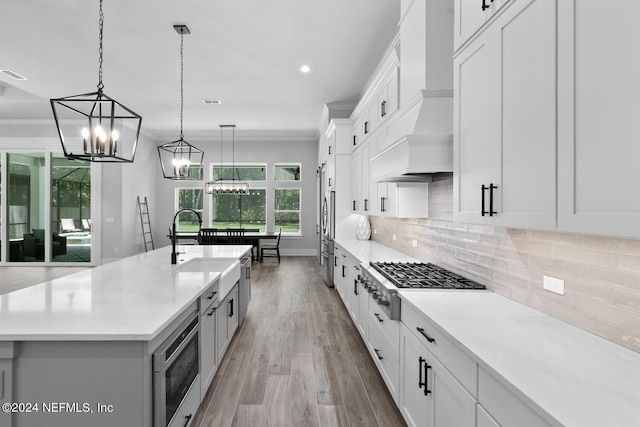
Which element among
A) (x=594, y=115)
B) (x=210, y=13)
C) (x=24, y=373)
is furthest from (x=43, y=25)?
(x=594, y=115)

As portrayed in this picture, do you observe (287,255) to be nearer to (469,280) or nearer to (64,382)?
(469,280)

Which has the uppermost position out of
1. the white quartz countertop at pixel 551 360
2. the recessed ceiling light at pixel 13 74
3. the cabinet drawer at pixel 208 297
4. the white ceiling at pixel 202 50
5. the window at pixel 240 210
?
the white ceiling at pixel 202 50

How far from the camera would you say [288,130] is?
866 centimetres

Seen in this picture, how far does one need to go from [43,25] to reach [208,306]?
3.62 metres

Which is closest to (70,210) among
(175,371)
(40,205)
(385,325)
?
(40,205)

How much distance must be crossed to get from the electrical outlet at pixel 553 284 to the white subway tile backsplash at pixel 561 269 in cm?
2

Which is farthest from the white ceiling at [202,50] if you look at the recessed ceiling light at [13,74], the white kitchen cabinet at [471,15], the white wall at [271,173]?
the white wall at [271,173]

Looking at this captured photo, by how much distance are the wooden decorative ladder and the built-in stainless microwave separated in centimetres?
736

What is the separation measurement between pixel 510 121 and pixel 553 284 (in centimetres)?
78

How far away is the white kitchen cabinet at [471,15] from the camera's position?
5.12 ft

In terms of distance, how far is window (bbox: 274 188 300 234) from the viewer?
9531 mm

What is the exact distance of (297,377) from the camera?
2.79 metres

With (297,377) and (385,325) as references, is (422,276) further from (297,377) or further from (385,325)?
(297,377)

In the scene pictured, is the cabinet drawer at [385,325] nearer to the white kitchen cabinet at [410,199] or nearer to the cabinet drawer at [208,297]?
the white kitchen cabinet at [410,199]
